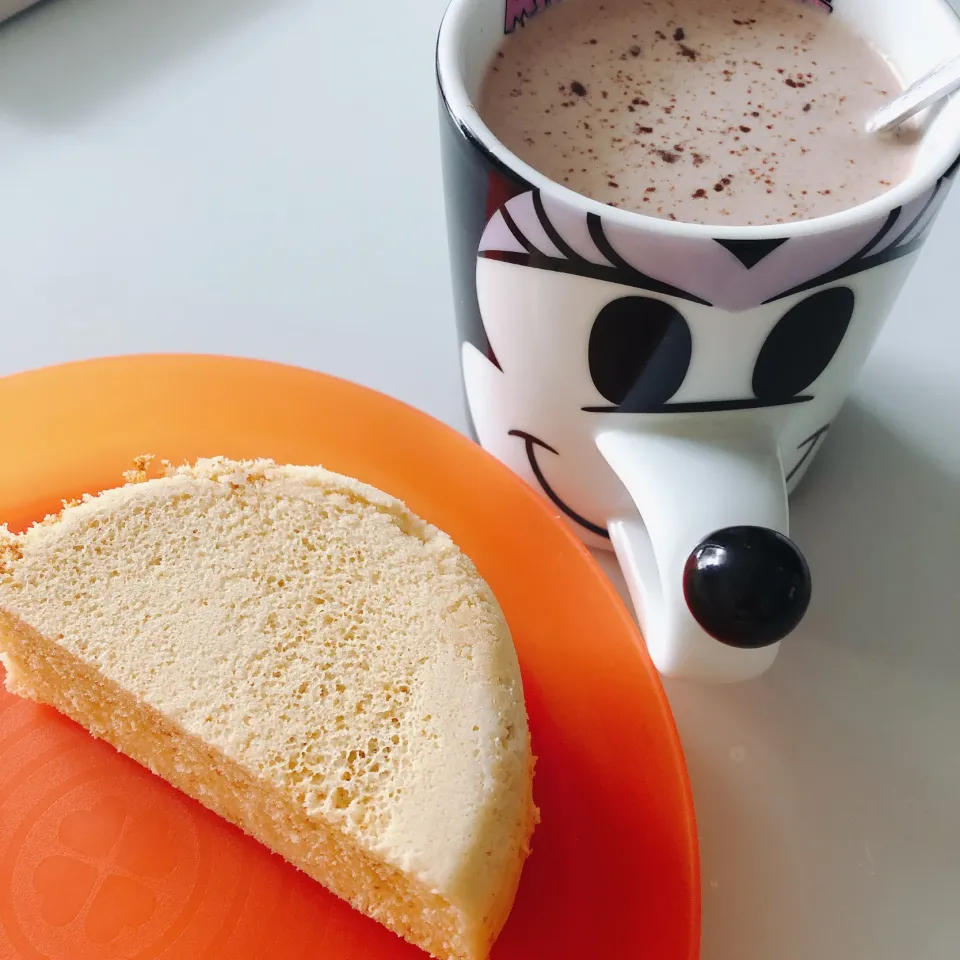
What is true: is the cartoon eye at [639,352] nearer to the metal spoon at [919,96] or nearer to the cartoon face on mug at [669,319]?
the cartoon face on mug at [669,319]

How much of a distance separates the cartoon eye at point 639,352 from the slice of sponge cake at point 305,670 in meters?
0.16

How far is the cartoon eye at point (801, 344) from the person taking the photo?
19.9 inches

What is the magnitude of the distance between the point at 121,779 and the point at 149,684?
90 mm

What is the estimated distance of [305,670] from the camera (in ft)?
Result: 2.02

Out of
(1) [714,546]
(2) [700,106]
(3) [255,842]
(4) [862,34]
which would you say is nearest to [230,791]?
(3) [255,842]

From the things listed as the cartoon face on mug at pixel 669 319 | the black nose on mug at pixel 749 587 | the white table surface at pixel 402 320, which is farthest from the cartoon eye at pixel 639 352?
the white table surface at pixel 402 320

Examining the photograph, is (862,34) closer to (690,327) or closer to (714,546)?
(690,327)

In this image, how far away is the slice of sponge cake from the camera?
0.57 metres

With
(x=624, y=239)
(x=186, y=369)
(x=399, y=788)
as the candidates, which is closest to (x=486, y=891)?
(x=399, y=788)

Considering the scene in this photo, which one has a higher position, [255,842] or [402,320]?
[402,320]

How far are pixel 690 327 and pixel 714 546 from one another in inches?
4.5

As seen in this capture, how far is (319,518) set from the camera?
0.67 m

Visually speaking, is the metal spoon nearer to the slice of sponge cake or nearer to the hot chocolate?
the hot chocolate

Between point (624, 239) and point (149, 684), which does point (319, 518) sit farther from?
point (624, 239)
